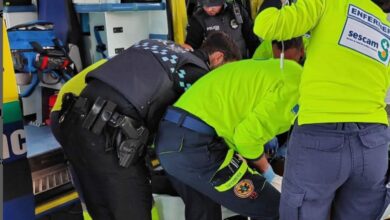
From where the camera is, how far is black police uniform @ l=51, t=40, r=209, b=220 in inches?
63.4

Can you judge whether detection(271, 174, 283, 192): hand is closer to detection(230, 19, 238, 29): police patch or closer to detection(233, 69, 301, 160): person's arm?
detection(233, 69, 301, 160): person's arm

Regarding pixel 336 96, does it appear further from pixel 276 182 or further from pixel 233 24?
pixel 233 24

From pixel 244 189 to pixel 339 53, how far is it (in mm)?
663

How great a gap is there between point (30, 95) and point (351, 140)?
2.05 metres

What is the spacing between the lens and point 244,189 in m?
1.64

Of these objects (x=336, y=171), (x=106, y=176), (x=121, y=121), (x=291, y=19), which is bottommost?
(x=106, y=176)

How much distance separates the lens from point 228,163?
5.39 ft

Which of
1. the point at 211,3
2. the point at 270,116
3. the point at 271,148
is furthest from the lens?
the point at 211,3

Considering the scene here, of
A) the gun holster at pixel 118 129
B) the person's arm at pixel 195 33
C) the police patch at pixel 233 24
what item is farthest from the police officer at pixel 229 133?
the police patch at pixel 233 24

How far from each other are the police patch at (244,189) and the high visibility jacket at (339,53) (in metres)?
0.45

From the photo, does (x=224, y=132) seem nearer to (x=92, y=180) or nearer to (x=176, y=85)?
(x=176, y=85)

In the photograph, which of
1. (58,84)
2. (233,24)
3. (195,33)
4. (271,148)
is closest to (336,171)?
(271,148)

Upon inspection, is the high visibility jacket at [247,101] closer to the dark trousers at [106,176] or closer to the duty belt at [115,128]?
the duty belt at [115,128]

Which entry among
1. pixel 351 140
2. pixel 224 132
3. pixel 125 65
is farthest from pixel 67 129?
pixel 351 140
